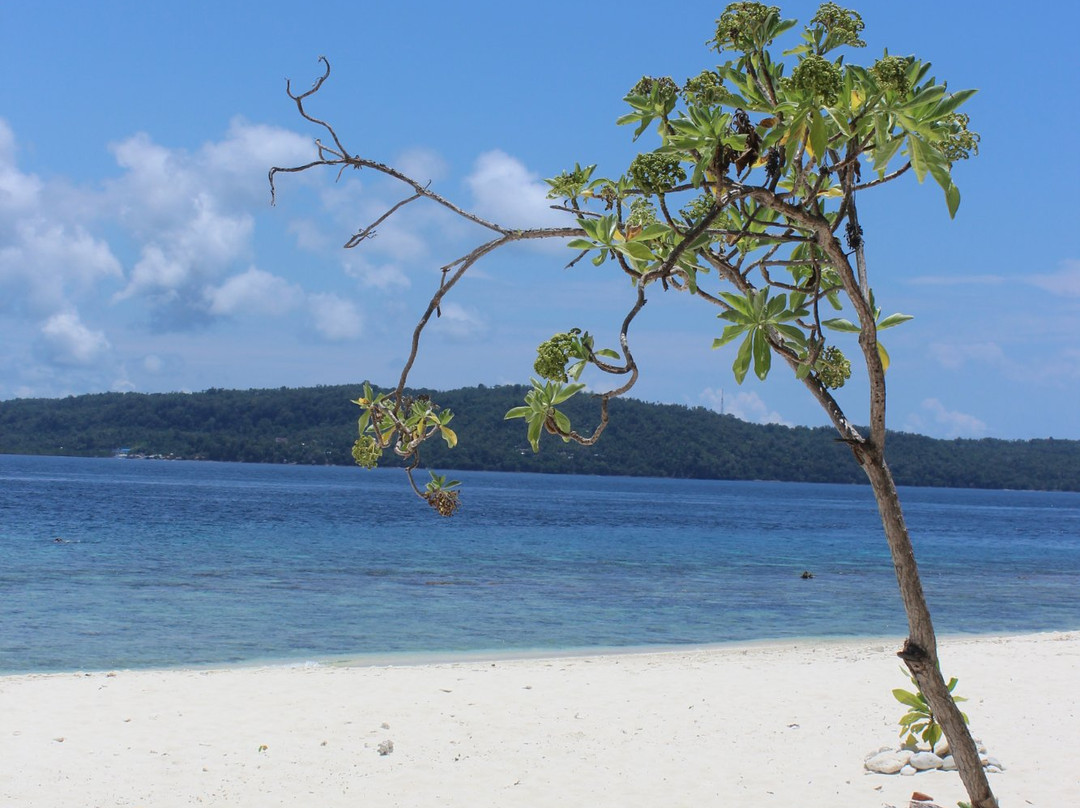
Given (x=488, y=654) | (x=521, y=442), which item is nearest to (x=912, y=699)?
(x=488, y=654)

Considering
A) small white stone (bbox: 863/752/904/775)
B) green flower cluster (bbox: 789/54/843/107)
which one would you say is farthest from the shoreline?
green flower cluster (bbox: 789/54/843/107)

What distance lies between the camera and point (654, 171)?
251cm

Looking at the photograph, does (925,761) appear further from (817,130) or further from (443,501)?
(817,130)

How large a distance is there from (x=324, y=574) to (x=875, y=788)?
888 inches

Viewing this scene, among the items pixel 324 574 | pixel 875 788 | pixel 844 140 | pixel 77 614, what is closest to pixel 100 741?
pixel 875 788

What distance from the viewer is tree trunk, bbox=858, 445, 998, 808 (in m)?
2.91

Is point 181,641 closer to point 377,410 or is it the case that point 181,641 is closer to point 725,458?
point 377,410

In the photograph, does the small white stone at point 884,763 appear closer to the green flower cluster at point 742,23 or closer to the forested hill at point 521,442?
the green flower cluster at point 742,23

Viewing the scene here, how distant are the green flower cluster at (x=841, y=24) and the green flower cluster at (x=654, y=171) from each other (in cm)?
68

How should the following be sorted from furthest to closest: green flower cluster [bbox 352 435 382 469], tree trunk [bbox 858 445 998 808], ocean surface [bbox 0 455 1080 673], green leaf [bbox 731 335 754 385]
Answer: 1. ocean surface [bbox 0 455 1080 673]
2. tree trunk [bbox 858 445 998 808]
3. green flower cluster [bbox 352 435 382 469]
4. green leaf [bbox 731 335 754 385]

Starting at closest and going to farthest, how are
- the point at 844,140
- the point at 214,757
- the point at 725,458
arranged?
the point at 844,140 → the point at 214,757 → the point at 725,458

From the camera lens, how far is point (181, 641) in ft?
52.6

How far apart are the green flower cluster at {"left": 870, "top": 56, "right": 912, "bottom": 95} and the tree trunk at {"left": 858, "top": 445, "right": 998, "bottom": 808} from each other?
1.06m

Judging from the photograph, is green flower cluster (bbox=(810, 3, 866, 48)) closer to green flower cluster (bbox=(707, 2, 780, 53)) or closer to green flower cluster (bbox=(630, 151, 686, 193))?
green flower cluster (bbox=(707, 2, 780, 53))
